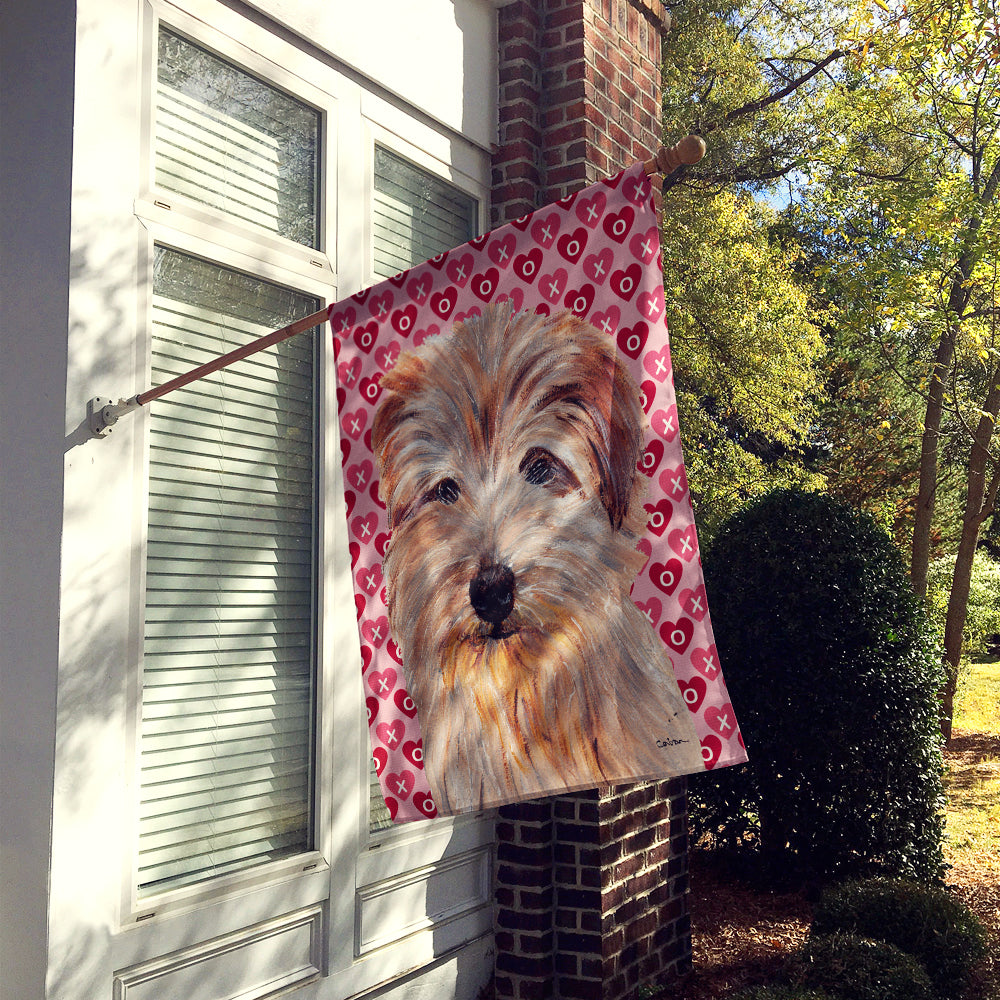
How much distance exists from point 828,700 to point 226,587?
386 cm

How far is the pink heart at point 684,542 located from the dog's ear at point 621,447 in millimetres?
138

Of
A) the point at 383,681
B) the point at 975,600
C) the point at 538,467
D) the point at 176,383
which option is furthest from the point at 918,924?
the point at 975,600

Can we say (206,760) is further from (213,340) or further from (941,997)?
(941,997)

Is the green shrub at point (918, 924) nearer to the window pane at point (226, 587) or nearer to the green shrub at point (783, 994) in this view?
the green shrub at point (783, 994)

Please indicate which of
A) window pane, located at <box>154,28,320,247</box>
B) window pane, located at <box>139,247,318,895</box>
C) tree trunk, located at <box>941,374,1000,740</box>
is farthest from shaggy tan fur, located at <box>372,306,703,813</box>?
tree trunk, located at <box>941,374,1000,740</box>

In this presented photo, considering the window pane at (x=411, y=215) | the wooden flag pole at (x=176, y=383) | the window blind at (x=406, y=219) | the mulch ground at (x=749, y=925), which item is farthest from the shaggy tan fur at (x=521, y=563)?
the mulch ground at (x=749, y=925)

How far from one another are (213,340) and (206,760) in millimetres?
1378

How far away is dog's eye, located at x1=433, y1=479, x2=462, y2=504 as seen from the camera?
268cm

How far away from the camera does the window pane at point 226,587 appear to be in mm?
3088

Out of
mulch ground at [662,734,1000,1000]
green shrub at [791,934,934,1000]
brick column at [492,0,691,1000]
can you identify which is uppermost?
brick column at [492,0,691,1000]

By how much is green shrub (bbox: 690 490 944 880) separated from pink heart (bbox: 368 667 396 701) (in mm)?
3727

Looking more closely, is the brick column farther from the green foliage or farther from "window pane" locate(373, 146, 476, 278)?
the green foliage

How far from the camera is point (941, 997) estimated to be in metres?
4.34

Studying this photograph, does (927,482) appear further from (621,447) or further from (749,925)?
(621,447)
